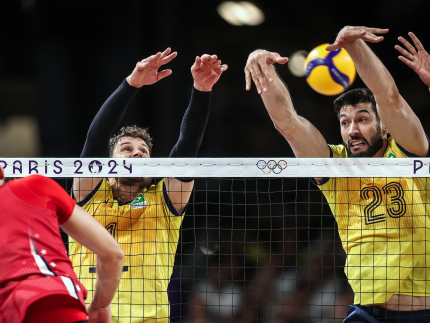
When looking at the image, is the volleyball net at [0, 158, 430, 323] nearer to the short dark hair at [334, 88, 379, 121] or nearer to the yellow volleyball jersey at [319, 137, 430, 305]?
the yellow volleyball jersey at [319, 137, 430, 305]

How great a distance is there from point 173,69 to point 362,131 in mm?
3787

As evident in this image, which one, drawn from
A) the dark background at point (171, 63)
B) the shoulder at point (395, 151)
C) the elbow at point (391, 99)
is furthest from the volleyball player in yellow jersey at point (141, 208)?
the dark background at point (171, 63)

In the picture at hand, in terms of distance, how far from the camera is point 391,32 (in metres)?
6.80

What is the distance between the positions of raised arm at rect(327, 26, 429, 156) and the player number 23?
0.35 meters

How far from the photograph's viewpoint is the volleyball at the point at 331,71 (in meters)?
4.90

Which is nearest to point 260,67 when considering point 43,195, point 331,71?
point 331,71

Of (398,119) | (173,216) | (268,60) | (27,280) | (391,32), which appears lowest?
(27,280)

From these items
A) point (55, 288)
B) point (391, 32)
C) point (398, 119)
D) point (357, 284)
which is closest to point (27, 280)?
point (55, 288)

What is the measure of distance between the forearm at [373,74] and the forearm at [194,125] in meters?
1.12

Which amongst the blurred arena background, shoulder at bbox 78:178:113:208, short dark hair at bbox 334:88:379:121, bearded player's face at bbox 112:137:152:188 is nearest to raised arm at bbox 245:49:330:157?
short dark hair at bbox 334:88:379:121

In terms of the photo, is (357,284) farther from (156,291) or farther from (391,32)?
(391,32)

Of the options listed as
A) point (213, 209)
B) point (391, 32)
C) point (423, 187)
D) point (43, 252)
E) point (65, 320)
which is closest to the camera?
point (65, 320)

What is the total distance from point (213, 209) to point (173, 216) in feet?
12.6

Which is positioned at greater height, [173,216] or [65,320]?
[173,216]
